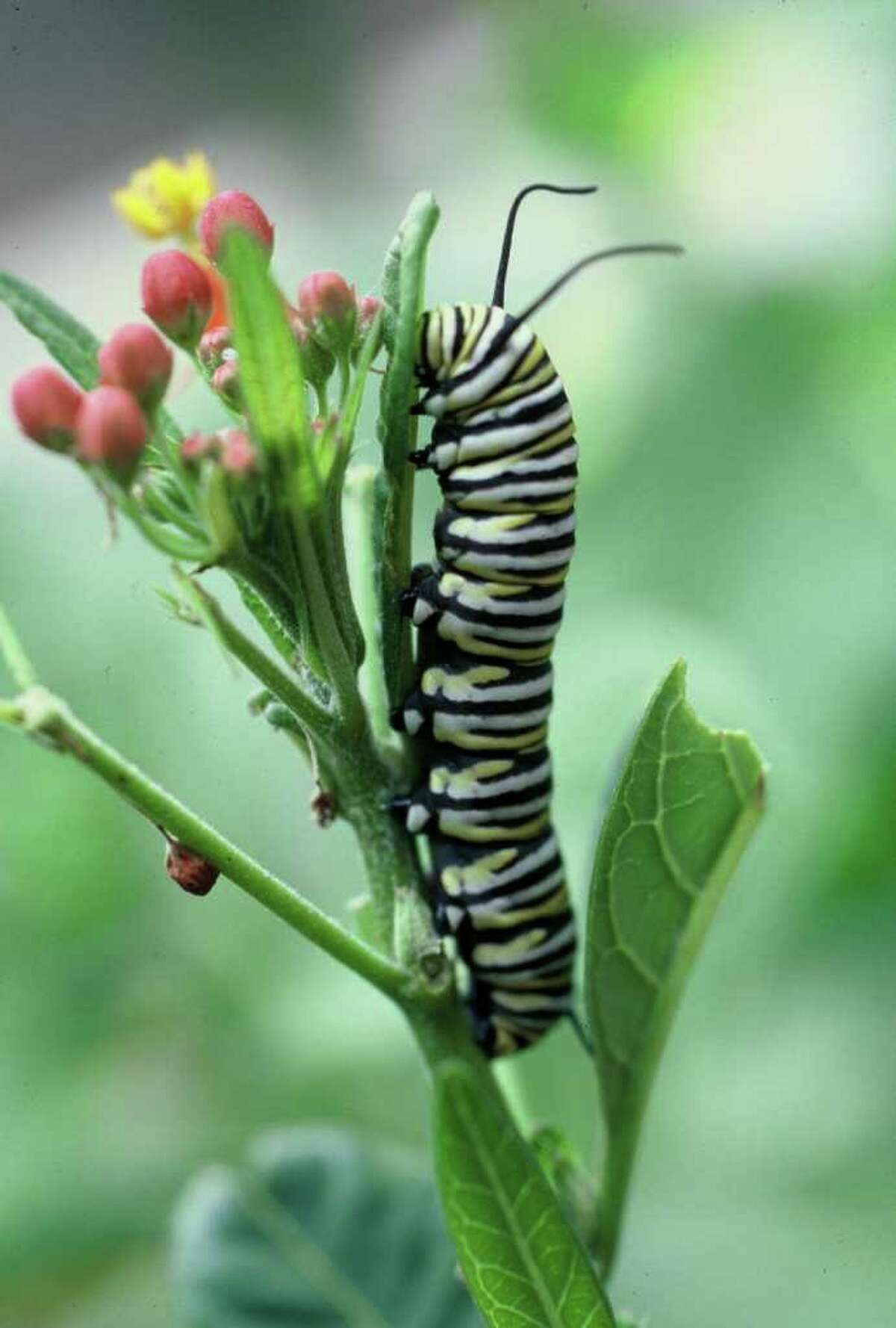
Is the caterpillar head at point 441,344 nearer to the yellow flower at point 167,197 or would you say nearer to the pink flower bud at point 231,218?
the pink flower bud at point 231,218

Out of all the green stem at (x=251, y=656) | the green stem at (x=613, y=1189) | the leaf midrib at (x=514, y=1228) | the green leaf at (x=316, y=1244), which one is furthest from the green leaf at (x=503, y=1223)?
the green leaf at (x=316, y=1244)

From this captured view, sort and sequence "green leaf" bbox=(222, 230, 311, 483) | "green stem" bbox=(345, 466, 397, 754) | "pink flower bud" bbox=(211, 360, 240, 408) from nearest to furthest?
"green leaf" bbox=(222, 230, 311, 483)
"pink flower bud" bbox=(211, 360, 240, 408)
"green stem" bbox=(345, 466, 397, 754)

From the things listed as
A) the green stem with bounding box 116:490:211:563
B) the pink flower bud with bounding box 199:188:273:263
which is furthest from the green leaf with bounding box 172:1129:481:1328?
A: the pink flower bud with bounding box 199:188:273:263

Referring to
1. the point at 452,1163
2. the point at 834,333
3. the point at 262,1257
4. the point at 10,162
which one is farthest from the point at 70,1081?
the point at 10,162

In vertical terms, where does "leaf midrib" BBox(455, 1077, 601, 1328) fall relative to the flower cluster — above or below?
below

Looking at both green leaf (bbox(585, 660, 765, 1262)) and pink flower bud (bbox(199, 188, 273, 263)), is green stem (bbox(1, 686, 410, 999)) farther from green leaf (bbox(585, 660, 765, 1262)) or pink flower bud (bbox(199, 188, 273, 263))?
pink flower bud (bbox(199, 188, 273, 263))

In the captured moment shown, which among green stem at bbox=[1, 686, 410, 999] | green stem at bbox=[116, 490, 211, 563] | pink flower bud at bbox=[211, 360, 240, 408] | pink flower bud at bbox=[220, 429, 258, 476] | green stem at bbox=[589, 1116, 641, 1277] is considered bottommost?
green stem at bbox=[589, 1116, 641, 1277]

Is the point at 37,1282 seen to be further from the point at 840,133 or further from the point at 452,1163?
the point at 840,133
